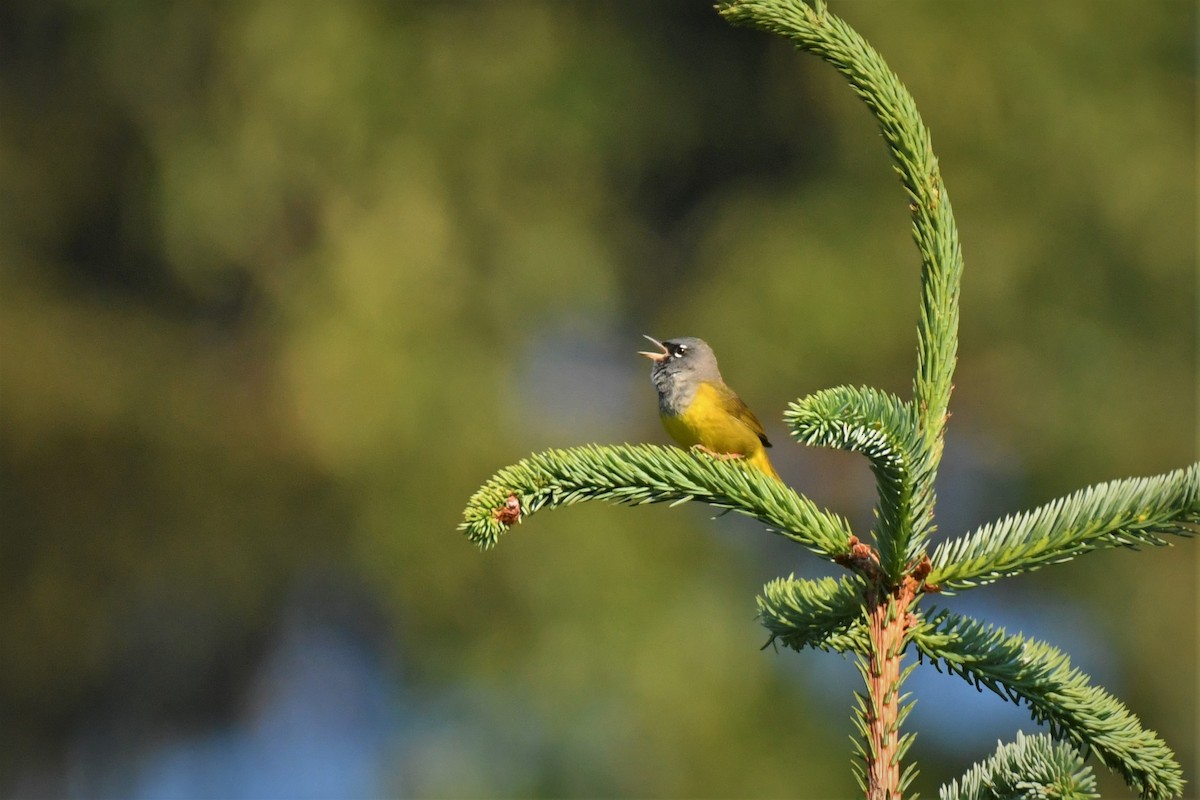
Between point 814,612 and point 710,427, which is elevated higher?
point 710,427

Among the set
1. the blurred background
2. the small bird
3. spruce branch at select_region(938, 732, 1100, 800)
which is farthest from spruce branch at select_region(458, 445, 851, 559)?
the blurred background

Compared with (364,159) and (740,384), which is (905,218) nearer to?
(740,384)

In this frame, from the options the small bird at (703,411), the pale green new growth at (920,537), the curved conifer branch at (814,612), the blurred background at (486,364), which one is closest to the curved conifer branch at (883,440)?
the pale green new growth at (920,537)

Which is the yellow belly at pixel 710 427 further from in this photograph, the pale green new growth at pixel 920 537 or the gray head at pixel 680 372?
the pale green new growth at pixel 920 537

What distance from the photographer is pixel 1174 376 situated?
23.9 ft

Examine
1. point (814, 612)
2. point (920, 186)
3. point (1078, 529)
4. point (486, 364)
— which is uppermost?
point (486, 364)

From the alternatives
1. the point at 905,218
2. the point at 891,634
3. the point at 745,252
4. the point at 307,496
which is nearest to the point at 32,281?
the point at 307,496

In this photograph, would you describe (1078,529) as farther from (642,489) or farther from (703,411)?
(703,411)

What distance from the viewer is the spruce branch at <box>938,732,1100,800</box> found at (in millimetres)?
1268

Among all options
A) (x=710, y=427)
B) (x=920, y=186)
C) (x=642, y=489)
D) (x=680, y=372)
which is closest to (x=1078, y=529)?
(x=920, y=186)

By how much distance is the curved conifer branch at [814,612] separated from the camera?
1.49 meters

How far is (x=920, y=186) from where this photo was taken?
1434 mm

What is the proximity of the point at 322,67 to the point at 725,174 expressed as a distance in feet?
9.40

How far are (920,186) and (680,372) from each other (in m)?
2.10
